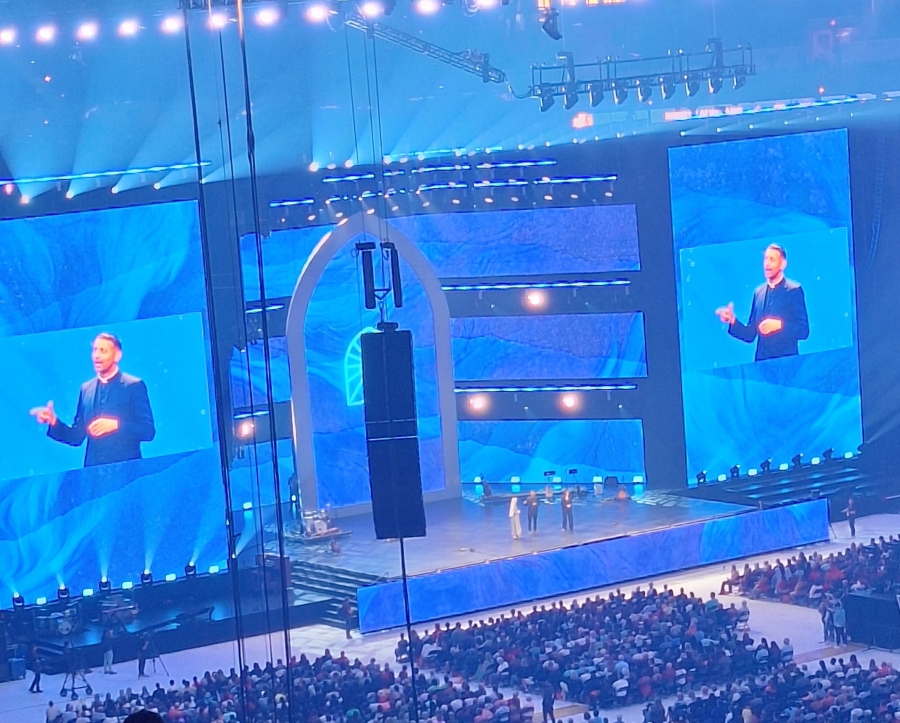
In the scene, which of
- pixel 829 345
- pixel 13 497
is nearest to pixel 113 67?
pixel 13 497

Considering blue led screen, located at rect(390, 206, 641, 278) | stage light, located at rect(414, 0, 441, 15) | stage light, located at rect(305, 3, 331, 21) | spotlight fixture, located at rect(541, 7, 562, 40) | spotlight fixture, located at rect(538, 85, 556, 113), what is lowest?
blue led screen, located at rect(390, 206, 641, 278)

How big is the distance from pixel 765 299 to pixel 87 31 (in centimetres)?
794

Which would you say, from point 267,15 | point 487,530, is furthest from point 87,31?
point 487,530

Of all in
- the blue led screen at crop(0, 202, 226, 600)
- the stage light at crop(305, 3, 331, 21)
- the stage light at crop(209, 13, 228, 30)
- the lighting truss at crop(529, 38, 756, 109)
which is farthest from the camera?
the lighting truss at crop(529, 38, 756, 109)

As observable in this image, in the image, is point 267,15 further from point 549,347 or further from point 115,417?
point 549,347

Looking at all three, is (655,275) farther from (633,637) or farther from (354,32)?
(633,637)

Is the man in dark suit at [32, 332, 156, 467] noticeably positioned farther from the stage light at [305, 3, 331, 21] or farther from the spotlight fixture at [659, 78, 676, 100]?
the spotlight fixture at [659, 78, 676, 100]

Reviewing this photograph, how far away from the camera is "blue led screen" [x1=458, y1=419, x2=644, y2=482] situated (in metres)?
17.2

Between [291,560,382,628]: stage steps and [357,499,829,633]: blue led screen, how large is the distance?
28 centimetres

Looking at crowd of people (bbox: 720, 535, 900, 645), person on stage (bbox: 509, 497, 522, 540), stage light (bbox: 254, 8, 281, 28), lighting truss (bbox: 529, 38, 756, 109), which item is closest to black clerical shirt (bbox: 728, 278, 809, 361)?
lighting truss (bbox: 529, 38, 756, 109)

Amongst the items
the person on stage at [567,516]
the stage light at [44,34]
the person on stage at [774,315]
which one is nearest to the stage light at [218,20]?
the stage light at [44,34]

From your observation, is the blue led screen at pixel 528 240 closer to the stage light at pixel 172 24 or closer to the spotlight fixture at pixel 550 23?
the stage light at pixel 172 24

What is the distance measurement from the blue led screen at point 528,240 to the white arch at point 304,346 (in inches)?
16.1

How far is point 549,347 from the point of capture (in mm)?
17391
